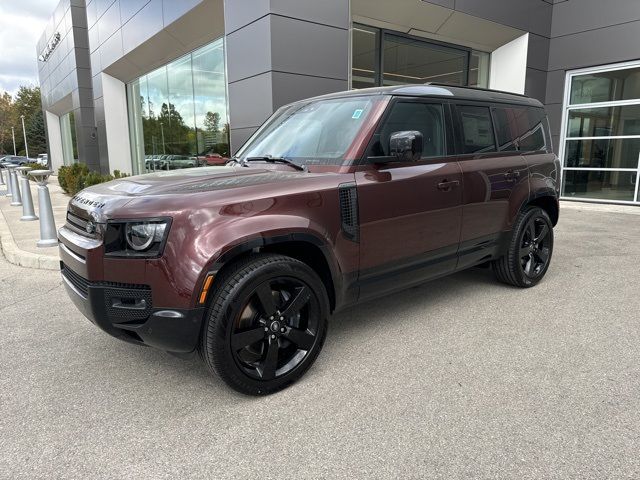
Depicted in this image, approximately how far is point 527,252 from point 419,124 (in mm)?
2036

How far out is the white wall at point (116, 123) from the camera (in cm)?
1981

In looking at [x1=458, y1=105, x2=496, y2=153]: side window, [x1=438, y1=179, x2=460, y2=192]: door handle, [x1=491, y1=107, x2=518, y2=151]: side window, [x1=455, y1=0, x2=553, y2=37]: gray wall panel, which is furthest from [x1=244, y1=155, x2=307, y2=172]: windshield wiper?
[x1=455, y1=0, x2=553, y2=37]: gray wall panel

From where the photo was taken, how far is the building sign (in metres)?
26.0

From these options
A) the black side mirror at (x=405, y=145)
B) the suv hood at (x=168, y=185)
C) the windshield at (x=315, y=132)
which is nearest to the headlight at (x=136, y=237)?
the suv hood at (x=168, y=185)

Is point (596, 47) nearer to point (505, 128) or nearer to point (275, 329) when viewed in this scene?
point (505, 128)

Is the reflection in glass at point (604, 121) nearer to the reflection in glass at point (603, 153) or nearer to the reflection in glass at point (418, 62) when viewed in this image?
the reflection in glass at point (603, 153)

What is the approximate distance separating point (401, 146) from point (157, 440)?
233 cm

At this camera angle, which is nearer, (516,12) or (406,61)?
(406,61)

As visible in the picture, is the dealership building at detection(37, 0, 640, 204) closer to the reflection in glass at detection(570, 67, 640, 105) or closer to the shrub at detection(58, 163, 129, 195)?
the reflection in glass at detection(570, 67, 640, 105)

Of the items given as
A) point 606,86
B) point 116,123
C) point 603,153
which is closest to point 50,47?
point 116,123

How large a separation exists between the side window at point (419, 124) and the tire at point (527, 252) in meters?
1.42

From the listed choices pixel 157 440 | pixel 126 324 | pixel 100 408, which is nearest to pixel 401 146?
pixel 126 324

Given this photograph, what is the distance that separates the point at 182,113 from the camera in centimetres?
1543

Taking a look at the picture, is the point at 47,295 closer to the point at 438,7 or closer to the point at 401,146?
the point at 401,146
